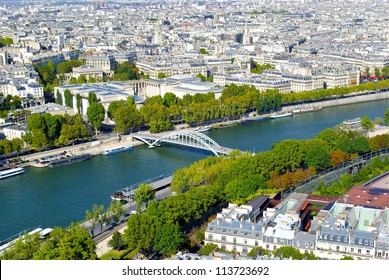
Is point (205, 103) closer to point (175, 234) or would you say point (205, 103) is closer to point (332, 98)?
point (332, 98)

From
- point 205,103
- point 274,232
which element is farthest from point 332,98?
point 274,232

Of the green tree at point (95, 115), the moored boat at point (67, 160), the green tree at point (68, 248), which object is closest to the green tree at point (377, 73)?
the green tree at point (95, 115)

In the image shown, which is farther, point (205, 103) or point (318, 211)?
point (205, 103)

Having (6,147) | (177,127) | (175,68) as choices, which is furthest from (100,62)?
(6,147)

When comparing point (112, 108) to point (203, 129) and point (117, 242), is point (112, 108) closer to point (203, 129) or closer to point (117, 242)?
point (203, 129)

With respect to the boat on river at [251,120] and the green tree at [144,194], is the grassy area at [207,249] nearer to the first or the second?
the green tree at [144,194]

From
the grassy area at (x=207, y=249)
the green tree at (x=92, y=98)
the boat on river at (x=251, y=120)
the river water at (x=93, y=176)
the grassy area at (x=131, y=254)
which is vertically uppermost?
the green tree at (x=92, y=98)

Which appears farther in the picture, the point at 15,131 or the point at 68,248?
the point at 15,131
